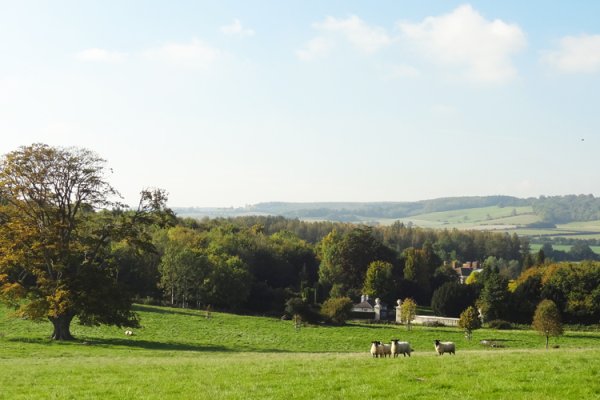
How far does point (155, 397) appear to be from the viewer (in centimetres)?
1739

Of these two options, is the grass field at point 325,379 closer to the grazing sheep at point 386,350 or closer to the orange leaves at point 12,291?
the grazing sheep at point 386,350

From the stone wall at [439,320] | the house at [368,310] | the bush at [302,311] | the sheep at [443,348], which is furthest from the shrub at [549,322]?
the house at [368,310]

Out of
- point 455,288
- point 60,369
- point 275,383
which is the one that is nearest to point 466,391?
point 275,383

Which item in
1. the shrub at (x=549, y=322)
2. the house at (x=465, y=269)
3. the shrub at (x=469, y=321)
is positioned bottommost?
the house at (x=465, y=269)

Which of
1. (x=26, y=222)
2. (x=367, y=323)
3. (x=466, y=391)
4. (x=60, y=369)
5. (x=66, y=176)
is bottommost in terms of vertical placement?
(x=367, y=323)

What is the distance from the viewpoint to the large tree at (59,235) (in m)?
43.0

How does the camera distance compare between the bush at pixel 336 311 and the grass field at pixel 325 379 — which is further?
the bush at pixel 336 311

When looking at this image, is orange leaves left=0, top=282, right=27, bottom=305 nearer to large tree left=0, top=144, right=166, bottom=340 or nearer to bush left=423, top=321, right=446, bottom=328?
large tree left=0, top=144, right=166, bottom=340

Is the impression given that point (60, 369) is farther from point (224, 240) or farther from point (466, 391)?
point (224, 240)

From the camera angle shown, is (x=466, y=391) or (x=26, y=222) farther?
(x=26, y=222)

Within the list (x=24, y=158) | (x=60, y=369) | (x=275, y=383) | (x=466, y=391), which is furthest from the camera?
(x=24, y=158)

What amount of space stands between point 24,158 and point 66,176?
3.06 m

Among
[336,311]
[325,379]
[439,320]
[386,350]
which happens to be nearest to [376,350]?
[386,350]

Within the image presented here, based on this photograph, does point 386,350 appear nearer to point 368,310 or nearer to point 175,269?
point 175,269
